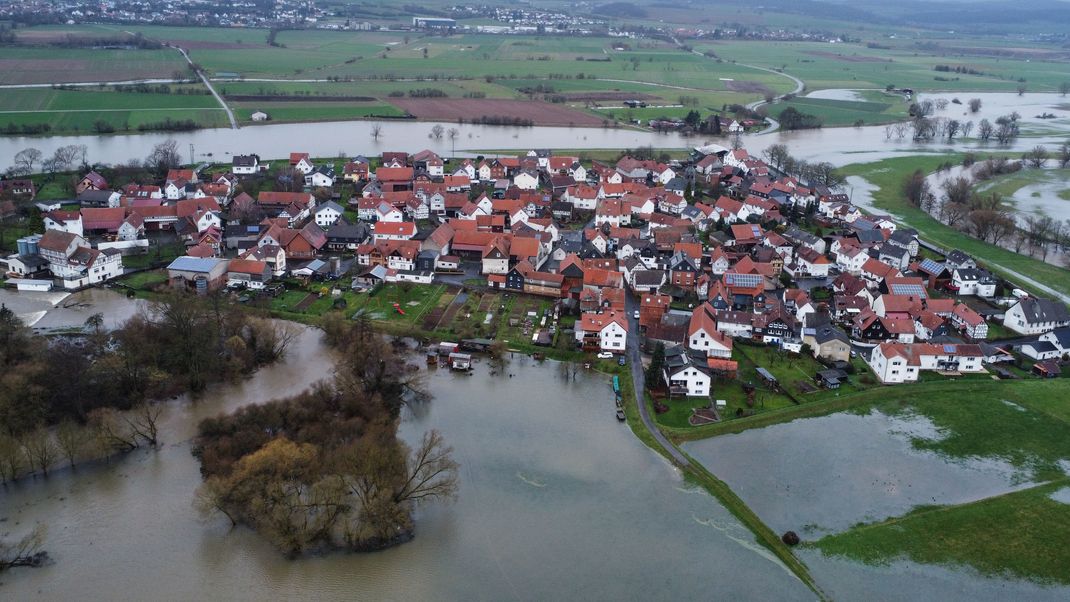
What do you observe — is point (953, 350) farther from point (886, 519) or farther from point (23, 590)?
point (23, 590)

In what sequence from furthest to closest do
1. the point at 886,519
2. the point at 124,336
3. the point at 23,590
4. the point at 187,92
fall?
the point at 187,92 → the point at 124,336 → the point at 886,519 → the point at 23,590

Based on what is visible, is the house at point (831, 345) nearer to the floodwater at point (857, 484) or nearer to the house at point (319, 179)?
the floodwater at point (857, 484)

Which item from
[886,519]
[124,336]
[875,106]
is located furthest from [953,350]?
[875,106]

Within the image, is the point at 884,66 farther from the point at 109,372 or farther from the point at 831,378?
the point at 109,372

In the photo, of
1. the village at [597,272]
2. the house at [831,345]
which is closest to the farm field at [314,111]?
the village at [597,272]

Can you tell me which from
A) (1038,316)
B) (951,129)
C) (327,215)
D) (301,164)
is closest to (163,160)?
(301,164)

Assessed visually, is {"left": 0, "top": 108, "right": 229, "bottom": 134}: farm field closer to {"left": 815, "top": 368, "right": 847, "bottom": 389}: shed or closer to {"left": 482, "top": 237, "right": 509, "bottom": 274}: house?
{"left": 482, "top": 237, "right": 509, "bottom": 274}: house

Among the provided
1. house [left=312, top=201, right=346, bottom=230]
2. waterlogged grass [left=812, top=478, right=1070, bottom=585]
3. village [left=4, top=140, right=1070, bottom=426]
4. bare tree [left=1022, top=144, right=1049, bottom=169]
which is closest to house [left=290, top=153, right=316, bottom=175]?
village [left=4, top=140, right=1070, bottom=426]
